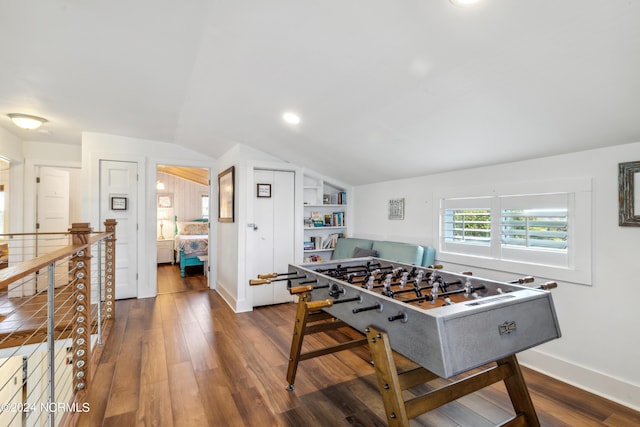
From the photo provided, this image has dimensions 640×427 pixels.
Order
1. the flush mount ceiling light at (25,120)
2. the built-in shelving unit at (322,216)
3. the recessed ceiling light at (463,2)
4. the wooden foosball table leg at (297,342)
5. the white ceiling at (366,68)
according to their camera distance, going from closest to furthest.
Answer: the recessed ceiling light at (463,2), the white ceiling at (366,68), the wooden foosball table leg at (297,342), the flush mount ceiling light at (25,120), the built-in shelving unit at (322,216)

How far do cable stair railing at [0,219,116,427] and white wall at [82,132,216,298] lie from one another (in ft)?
2.06

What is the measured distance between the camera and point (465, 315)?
1237 millimetres

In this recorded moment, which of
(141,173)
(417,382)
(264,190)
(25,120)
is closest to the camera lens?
(417,382)

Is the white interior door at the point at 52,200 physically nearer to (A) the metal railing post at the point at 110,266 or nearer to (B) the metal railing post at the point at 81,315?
(A) the metal railing post at the point at 110,266

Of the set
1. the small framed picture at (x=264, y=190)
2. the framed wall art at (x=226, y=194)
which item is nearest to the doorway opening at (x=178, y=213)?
the framed wall art at (x=226, y=194)

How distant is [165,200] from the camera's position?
7820 mm

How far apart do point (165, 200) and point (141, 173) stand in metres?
3.55

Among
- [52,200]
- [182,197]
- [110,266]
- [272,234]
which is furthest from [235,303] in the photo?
[182,197]

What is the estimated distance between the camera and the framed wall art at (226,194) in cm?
412

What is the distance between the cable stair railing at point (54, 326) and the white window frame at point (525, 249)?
9.88ft

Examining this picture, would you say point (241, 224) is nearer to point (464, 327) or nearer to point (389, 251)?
point (389, 251)

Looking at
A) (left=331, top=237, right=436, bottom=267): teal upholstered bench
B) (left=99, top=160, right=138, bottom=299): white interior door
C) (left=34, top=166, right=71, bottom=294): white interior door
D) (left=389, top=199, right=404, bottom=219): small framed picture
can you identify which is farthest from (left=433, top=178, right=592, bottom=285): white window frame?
(left=34, top=166, right=71, bottom=294): white interior door

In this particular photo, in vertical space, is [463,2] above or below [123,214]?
above

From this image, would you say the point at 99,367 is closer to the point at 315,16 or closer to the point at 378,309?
the point at 378,309
